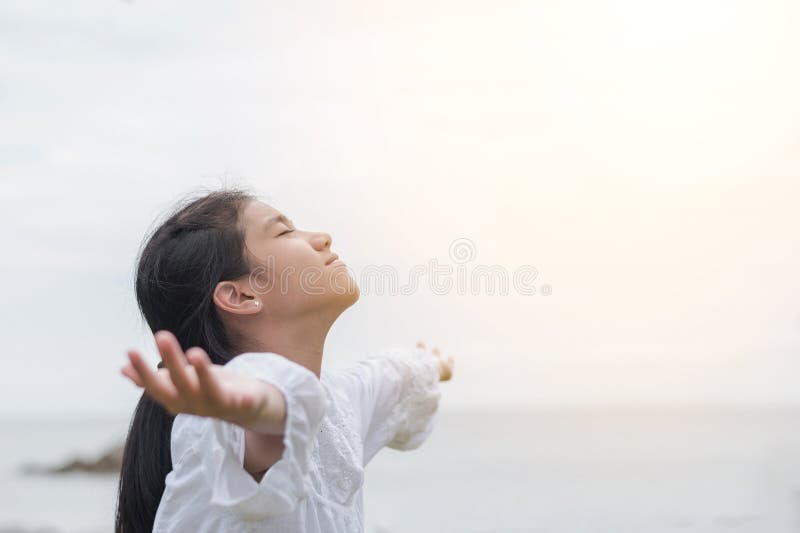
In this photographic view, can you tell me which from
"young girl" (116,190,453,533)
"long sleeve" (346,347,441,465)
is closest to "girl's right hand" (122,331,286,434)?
"young girl" (116,190,453,533)

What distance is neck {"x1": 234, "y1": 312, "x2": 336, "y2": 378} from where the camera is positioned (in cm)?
108

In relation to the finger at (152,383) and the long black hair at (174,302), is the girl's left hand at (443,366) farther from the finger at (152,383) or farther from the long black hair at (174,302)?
the finger at (152,383)

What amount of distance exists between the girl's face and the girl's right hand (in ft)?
1.19

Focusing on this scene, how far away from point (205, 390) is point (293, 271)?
44 centimetres

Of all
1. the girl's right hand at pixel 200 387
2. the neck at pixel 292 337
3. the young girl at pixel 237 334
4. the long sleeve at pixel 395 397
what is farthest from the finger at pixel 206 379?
the long sleeve at pixel 395 397

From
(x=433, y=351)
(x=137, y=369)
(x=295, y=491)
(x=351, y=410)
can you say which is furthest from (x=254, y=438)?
(x=433, y=351)

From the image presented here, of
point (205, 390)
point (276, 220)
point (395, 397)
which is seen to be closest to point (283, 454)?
point (205, 390)

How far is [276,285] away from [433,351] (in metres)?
0.46

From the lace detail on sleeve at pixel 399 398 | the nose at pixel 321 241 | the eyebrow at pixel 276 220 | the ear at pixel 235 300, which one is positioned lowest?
the lace detail on sleeve at pixel 399 398

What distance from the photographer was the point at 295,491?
2.56ft

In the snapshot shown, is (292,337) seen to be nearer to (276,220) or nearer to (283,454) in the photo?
(276,220)

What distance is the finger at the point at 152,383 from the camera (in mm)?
644

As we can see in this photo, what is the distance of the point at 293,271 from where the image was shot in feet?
3.60

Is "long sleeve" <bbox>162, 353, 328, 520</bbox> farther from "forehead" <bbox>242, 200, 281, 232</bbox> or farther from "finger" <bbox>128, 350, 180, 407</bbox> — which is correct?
"forehead" <bbox>242, 200, 281, 232</bbox>
